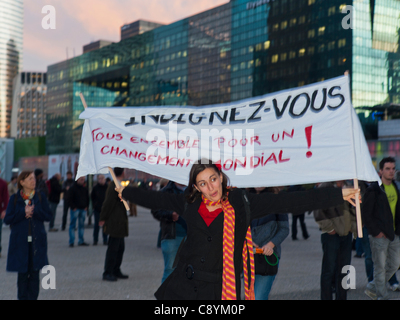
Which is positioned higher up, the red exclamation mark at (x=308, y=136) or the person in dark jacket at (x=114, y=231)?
the red exclamation mark at (x=308, y=136)

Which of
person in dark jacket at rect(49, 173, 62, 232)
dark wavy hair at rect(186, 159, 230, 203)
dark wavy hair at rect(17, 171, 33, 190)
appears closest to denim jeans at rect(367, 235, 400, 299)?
dark wavy hair at rect(186, 159, 230, 203)

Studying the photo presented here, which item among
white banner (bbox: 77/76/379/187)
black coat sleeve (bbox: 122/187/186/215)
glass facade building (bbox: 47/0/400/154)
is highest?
glass facade building (bbox: 47/0/400/154)

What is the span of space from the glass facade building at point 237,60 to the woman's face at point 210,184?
142ft

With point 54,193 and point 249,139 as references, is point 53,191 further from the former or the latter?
point 249,139

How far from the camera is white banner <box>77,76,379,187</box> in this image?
4043 mm

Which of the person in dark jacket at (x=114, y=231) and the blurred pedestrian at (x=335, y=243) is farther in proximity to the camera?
the person in dark jacket at (x=114, y=231)

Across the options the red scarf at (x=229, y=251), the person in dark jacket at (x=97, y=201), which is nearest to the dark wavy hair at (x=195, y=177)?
the red scarf at (x=229, y=251)

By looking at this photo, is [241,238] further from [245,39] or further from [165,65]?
[165,65]

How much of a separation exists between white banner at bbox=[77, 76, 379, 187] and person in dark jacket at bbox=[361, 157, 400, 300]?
289 centimetres

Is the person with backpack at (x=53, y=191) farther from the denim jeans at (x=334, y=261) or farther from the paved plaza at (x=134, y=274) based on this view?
the denim jeans at (x=334, y=261)

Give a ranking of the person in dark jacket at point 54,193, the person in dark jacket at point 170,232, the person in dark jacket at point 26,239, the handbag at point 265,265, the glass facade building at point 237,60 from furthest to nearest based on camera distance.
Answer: the glass facade building at point 237,60 → the person in dark jacket at point 54,193 → the person in dark jacket at point 170,232 → the person in dark jacket at point 26,239 → the handbag at point 265,265

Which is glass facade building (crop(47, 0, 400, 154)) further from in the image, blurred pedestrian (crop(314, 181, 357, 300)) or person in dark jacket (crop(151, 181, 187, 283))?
person in dark jacket (crop(151, 181, 187, 283))

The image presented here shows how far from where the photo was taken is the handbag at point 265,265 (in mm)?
4918

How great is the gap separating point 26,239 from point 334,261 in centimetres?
411
